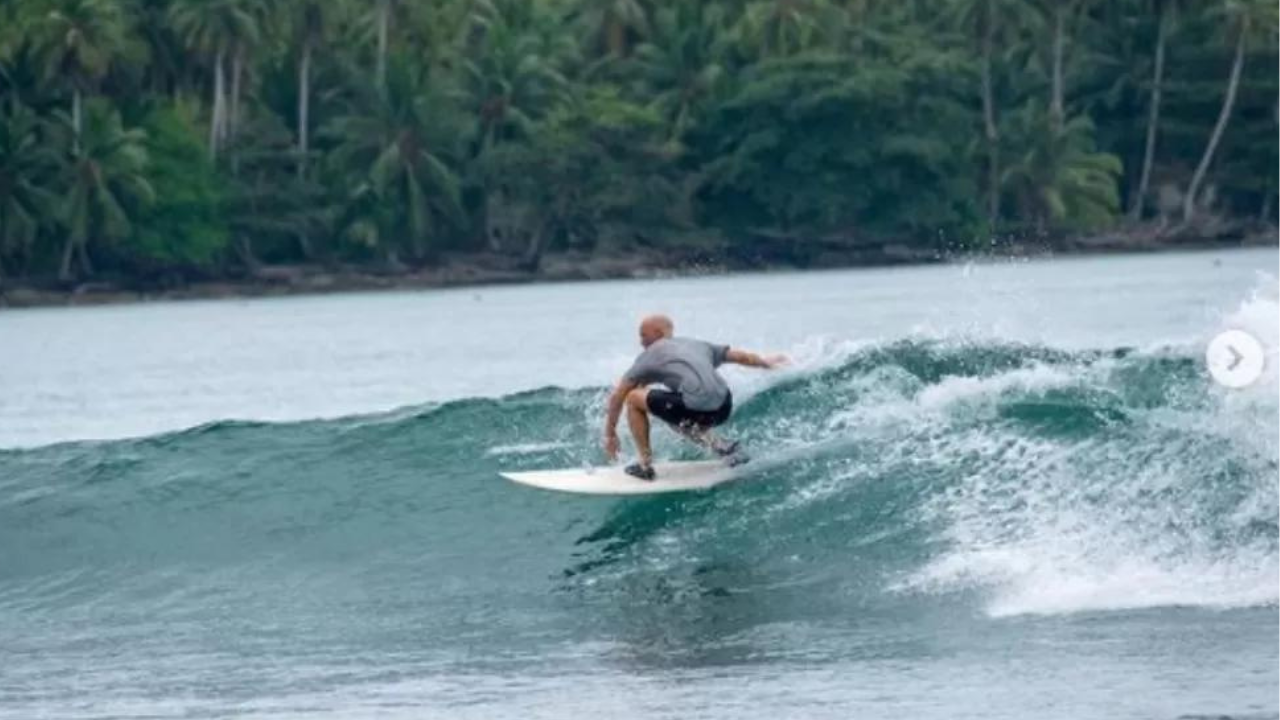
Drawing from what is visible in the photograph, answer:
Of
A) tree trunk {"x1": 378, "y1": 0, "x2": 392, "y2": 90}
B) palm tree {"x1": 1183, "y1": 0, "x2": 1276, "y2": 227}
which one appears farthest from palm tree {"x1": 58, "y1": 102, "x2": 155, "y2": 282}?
palm tree {"x1": 1183, "y1": 0, "x2": 1276, "y2": 227}

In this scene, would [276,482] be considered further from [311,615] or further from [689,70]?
[689,70]

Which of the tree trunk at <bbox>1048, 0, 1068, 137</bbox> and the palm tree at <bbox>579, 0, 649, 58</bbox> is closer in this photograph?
the tree trunk at <bbox>1048, 0, 1068, 137</bbox>

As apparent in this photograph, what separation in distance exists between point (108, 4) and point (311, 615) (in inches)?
2493

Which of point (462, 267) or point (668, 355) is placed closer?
point (668, 355)

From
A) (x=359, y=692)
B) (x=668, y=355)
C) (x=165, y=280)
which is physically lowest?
(x=165, y=280)

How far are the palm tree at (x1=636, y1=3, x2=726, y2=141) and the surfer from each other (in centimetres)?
6362

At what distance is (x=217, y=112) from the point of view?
8194cm

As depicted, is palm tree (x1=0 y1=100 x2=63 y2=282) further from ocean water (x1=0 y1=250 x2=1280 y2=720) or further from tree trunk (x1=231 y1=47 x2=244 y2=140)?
ocean water (x1=0 y1=250 x2=1280 y2=720)

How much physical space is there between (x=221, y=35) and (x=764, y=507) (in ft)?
209

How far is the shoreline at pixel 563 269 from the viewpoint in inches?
3103

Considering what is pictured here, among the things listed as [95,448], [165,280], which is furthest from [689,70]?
[95,448]

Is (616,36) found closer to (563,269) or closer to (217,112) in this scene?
(563,269)

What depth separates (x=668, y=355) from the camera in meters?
17.3

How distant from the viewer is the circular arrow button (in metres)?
10.7
